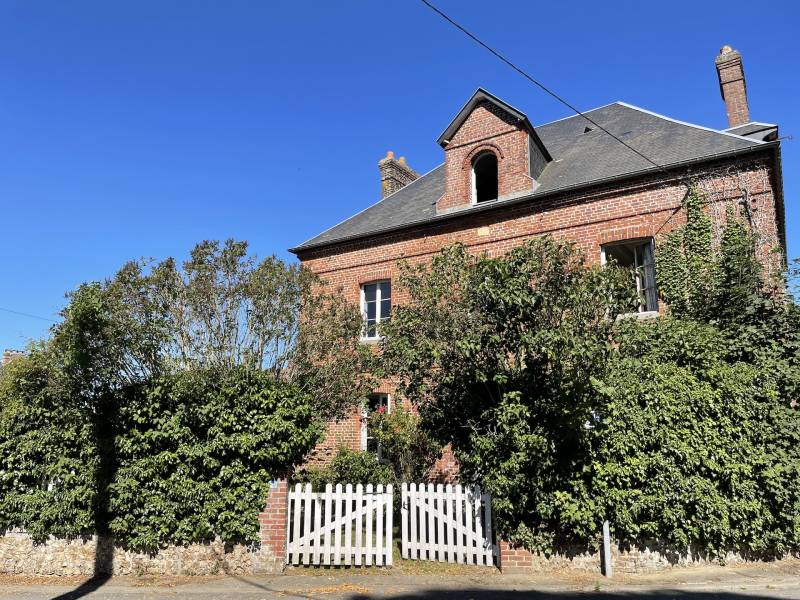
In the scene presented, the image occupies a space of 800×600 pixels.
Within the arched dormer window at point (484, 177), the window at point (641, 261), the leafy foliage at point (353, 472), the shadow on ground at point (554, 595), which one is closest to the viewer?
the shadow on ground at point (554, 595)

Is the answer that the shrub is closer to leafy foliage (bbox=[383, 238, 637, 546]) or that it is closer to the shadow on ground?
the shadow on ground

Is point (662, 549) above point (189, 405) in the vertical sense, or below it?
below

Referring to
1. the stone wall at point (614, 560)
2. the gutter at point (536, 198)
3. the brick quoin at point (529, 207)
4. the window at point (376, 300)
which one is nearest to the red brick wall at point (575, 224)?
the brick quoin at point (529, 207)

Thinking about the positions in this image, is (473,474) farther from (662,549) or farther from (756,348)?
(756,348)

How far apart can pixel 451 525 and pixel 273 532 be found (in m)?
2.66

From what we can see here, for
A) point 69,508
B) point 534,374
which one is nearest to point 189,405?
point 69,508

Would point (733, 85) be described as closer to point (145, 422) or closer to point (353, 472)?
point (353, 472)

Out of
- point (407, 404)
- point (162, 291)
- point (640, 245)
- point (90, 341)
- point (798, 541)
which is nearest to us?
point (798, 541)

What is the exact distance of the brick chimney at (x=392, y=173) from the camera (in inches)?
760

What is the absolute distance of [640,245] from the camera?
12547mm

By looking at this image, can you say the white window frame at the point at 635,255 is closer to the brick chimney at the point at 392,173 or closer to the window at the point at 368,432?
the window at the point at 368,432

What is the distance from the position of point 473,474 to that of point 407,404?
5.03 meters

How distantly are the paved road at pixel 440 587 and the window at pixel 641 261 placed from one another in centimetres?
580

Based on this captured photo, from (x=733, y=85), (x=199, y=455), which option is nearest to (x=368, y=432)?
(x=199, y=455)
